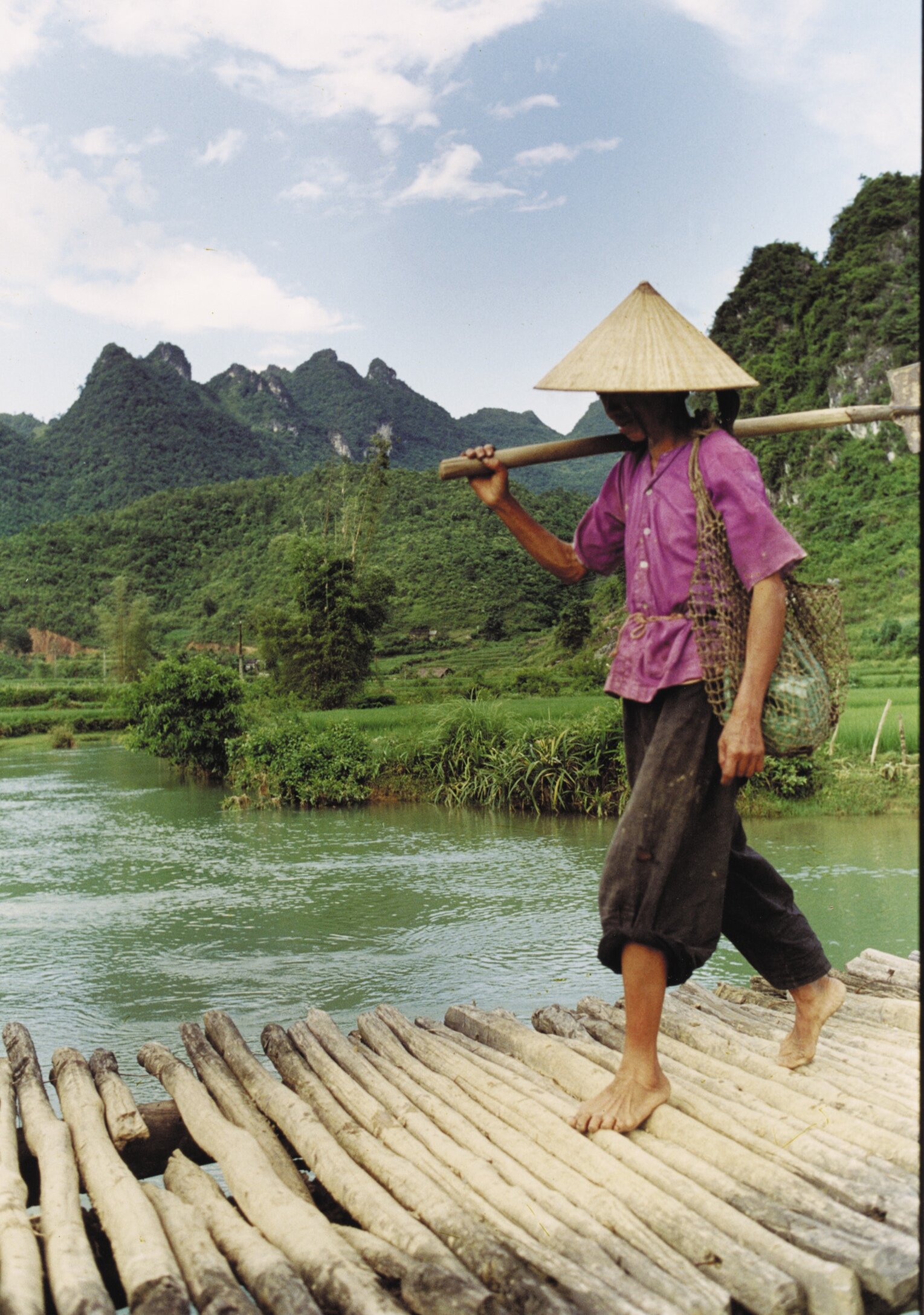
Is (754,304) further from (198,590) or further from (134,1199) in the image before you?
(134,1199)

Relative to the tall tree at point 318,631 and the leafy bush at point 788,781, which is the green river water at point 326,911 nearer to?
the leafy bush at point 788,781

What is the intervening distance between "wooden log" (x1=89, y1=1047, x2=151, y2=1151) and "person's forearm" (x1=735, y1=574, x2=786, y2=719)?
113 cm

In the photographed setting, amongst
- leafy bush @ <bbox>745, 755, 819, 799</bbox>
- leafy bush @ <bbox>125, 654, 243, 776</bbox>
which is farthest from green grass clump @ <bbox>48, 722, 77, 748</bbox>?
leafy bush @ <bbox>745, 755, 819, 799</bbox>

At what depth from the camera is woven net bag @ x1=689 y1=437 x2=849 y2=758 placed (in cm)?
162

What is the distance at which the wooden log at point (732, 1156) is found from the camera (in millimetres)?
1240

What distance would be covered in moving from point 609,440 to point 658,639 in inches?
13.8

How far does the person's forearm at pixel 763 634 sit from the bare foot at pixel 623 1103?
0.57 meters

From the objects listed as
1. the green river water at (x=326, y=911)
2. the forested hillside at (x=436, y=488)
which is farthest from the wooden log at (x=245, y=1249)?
the forested hillside at (x=436, y=488)

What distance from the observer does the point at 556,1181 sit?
1.48 meters

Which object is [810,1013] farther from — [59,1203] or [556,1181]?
[59,1203]

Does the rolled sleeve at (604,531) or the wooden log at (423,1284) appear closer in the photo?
the wooden log at (423,1284)

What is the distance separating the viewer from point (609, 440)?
1805mm

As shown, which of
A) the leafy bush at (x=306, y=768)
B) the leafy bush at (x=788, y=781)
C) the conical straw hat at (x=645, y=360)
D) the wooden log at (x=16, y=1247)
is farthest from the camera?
the leafy bush at (x=306, y=768)

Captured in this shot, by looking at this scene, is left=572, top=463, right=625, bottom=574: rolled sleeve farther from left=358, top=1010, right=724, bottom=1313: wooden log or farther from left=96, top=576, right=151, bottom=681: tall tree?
left=96, top=576, right=151, bottom=681: tall tree
